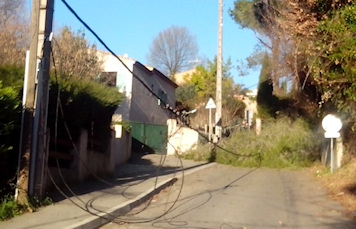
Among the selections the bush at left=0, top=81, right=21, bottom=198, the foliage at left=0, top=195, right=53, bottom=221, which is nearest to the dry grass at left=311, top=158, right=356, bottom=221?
the foliage at left=0, top=195, right=53, bottom=221

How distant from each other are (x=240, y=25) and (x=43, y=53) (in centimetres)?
2199

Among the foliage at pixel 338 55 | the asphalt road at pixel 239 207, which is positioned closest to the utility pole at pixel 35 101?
the asphalt road at pixel 239 207

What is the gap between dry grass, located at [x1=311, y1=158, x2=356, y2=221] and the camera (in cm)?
1286

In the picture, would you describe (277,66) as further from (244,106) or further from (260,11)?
(244,106)

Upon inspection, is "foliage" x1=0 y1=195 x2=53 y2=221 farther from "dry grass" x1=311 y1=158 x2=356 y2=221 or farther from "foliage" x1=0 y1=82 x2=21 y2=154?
"dry grass" x1=311 y1=158 x2=356 y2=221

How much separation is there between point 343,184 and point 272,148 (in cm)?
848

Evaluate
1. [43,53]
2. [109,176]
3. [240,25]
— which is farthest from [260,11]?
[43,53]

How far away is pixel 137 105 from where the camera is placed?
31625mm

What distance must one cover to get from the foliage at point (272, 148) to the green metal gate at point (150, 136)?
2.53 m

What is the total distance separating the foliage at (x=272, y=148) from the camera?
2311cm

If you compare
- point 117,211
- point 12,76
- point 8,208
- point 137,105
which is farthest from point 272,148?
point 8,208

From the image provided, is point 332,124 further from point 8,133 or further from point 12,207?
point 12,207

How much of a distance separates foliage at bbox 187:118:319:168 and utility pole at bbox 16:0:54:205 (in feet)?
46.3

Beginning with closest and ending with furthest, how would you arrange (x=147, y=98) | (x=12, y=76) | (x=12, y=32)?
1. (x=12, y=76)
2. (x=12, y=32)
3. (x=147, y=98)
